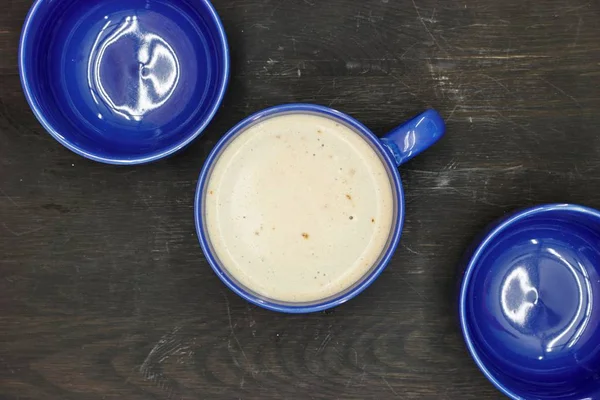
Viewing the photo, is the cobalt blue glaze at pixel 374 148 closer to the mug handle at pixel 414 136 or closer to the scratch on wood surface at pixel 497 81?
the mug handle at pixel 414 136

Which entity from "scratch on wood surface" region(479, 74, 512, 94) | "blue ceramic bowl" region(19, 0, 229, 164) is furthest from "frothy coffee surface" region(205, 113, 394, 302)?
"scratch on wood surface" region(479, 74, 512, 94)

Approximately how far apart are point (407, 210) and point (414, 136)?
0.17m

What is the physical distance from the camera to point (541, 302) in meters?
0.97

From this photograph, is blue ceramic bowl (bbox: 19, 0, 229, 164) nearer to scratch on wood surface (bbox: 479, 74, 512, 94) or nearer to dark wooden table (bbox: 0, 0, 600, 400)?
dark wooden table (bbox: 0, 0, 600, 400)

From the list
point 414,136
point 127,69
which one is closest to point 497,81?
point 414,136

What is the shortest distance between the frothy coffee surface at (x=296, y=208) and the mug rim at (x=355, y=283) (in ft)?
0.08

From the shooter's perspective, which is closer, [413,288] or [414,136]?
[414,136]

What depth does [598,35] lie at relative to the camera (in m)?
0.99

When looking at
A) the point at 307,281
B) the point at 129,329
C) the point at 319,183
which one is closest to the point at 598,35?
the point at 319,183

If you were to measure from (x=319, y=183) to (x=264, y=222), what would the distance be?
0.11 metres

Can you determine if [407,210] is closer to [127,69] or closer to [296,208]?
[296,208]

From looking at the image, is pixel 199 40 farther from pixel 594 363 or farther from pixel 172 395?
pixel 594 363

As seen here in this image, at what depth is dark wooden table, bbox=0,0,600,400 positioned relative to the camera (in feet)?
3.25

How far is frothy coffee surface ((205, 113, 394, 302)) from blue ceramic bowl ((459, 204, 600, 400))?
217 millimetres
